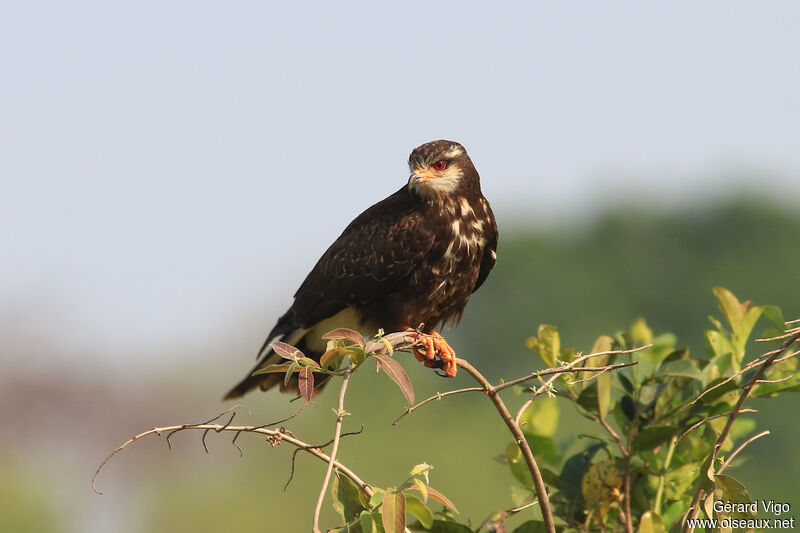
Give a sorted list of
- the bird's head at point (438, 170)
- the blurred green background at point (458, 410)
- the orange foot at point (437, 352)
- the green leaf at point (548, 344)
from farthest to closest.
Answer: the blurred green background at point (458, 410) → the bird's head at point (438, 170) → the orange foot at point (437, 352) → the green leaf at point (548, 344)

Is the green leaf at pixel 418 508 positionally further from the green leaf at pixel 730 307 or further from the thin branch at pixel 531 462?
the green leaf at pixel 730 307

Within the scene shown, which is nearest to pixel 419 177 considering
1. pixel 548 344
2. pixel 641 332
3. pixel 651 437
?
pixel 641 332

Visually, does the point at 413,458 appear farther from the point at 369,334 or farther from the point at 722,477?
the point at 722,477

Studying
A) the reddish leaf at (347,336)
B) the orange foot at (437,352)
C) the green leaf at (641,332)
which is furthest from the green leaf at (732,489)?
the orange foot at (437,352)

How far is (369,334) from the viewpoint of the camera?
17.6 feet

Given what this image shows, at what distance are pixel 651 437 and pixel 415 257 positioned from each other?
2.11 metres

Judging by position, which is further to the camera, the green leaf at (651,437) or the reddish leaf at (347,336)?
the green leaf at (651,437)

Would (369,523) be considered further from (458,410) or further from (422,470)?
(458,410)

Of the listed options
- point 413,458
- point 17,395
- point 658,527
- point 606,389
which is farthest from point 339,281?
point 17,395

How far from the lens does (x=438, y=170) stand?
5301 mm

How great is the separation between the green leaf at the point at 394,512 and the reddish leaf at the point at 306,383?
309mm

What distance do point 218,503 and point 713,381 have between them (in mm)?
31880

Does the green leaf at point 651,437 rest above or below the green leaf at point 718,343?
below

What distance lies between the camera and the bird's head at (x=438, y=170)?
5238mm
